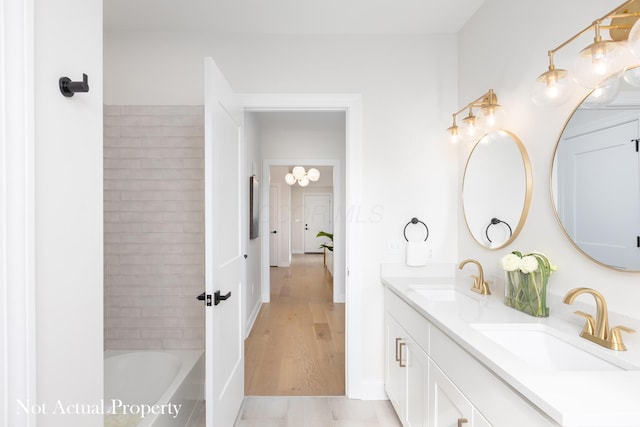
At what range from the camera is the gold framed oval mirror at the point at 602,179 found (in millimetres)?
1199

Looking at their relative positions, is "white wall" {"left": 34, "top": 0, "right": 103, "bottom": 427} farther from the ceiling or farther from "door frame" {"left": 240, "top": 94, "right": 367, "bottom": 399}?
"door frame" {"left": 240, "top": 94, "right": 367, "bottom": 399}

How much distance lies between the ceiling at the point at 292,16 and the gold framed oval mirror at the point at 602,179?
1210mm

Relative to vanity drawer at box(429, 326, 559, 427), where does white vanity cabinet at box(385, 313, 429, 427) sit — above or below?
below

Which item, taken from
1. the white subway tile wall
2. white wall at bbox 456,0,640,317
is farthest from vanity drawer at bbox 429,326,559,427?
the white subway tile wall

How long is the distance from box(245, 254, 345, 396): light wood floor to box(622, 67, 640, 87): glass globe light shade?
238 centimetres

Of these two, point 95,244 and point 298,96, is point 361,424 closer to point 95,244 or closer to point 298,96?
point 95,244

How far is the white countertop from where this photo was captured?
803 millimetres

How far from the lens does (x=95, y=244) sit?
1030 millimetres

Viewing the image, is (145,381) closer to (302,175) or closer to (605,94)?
(605,94)

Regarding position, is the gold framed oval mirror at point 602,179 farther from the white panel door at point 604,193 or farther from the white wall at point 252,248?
the white wall at point 252,248

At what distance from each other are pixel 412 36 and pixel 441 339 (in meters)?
2.02

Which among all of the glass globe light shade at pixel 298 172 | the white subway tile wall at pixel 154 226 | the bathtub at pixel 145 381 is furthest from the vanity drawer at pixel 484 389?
the glass globe light shade at pixel 298 172

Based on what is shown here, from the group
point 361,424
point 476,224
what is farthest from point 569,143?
point 361,424

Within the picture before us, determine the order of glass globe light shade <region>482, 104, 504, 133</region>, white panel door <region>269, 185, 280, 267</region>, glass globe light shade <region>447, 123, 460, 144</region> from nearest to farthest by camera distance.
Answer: glass globe light shade <region>482, 104, 504, 133</region> → glass globe light shade <region>447, 123, 460, 144</region> → white panel door <region>269, 185, 280, 267</region>
